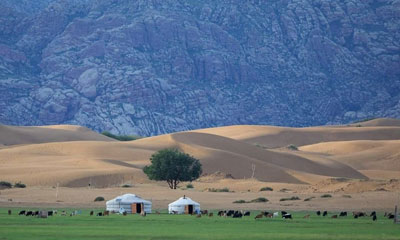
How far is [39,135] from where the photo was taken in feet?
609

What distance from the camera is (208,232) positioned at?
53406 mm

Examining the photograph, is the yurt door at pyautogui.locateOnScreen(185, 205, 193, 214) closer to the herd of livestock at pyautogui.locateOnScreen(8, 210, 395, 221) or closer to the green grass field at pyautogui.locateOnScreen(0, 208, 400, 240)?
the herd of livestock at pyautogui.locateOnScreen(8, 210, 395, 221)

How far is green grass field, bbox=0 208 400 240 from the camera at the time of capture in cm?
5066

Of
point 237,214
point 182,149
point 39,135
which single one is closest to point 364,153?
point 182,149

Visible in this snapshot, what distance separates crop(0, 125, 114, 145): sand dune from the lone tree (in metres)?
65.0

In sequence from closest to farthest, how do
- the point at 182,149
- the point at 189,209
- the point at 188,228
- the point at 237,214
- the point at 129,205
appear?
the point at 188,228 < the point at 237,214 < the point at 189,209 < the point at 129,205 < the point at 182,149

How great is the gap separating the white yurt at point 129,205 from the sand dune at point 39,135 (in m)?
97.6

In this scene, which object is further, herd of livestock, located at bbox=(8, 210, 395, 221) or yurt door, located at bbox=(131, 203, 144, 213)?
yurt door, located at bbox=(131, 203, 144, 213)

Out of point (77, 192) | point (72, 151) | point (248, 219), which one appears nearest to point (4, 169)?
point (72, 151)

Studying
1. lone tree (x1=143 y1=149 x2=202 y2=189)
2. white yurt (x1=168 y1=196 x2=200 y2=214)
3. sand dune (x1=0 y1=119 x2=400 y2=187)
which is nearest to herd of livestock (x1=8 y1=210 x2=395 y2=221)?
white yurt (x1=168 y1=196 x2=200 y2=214)

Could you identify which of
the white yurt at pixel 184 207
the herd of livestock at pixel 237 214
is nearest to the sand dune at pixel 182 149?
the white yurt at pixel 184 207

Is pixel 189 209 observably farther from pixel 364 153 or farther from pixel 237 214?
pixel 364 153

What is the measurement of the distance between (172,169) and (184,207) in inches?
1343

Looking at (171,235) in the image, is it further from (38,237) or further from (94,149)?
(94,149)
